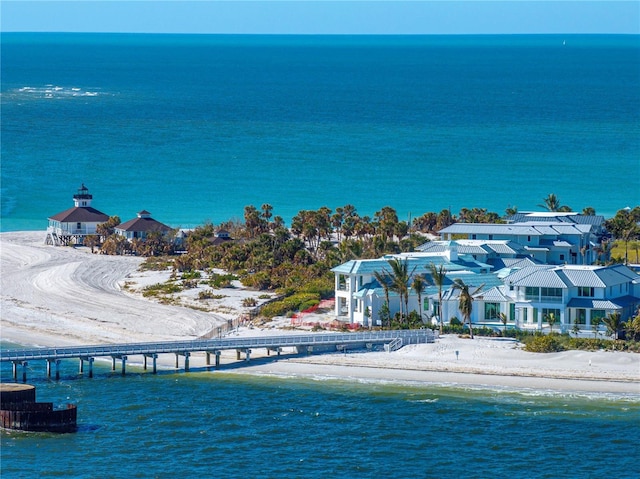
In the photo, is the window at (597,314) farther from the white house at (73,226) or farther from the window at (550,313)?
the white house at (73,226)

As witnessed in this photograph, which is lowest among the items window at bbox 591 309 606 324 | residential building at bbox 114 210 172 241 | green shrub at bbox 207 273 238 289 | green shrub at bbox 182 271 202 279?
window at bbox 591 309 606 324

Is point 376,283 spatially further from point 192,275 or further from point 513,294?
point 192,275

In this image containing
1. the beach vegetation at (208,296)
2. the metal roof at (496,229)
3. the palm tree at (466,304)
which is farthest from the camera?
the metal roof at (496,229)

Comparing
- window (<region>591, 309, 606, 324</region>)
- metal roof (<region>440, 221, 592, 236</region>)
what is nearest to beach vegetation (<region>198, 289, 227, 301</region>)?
metal roof (<region>440, 221, 592, 236</region>)

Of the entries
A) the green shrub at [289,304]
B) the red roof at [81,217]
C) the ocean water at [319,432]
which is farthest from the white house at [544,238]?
the red roof at [81,217]

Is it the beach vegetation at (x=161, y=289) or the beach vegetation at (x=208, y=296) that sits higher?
the beach vegetation at (x=161, y=289)

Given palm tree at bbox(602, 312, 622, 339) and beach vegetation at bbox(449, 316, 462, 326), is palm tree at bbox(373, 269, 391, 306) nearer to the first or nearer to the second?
beach vegetation at bbox(449, 316, 462, 326)
